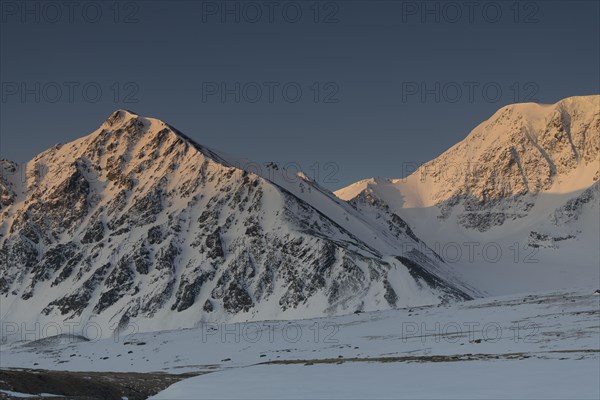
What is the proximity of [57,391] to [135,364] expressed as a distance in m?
50.0

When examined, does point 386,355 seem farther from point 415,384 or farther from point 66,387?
point 415,384

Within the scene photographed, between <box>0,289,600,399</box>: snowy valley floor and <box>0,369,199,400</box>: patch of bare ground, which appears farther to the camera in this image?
<box>0,369,199,400</box>: patch of bare ground

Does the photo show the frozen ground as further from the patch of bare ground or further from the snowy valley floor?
the patch of bare ground

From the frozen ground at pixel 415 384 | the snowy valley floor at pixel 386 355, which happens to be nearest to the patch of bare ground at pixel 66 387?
the snowy valley floor at pixel 386 355

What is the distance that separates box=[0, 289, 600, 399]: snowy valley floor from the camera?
76.5ft

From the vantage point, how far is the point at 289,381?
27.3 meters

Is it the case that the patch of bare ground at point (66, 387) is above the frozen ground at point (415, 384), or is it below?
below

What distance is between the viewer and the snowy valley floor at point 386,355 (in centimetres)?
2333

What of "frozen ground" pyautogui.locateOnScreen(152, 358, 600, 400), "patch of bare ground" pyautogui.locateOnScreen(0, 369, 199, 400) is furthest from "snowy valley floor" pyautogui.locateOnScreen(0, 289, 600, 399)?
"patch of bare ground" pyautogui.locateOnScreen(0, 369, 199, 400)

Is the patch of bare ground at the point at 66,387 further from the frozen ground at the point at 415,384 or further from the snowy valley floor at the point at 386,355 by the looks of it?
the frozen ground at the point at 415,384

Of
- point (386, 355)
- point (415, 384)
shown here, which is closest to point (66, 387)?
point (415, 384)

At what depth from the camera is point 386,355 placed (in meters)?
61.6

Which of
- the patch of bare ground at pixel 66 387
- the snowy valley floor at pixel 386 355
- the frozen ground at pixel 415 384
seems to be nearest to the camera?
the frozen ground at pixel 415 384

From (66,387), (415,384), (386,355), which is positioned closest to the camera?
(415,384)
